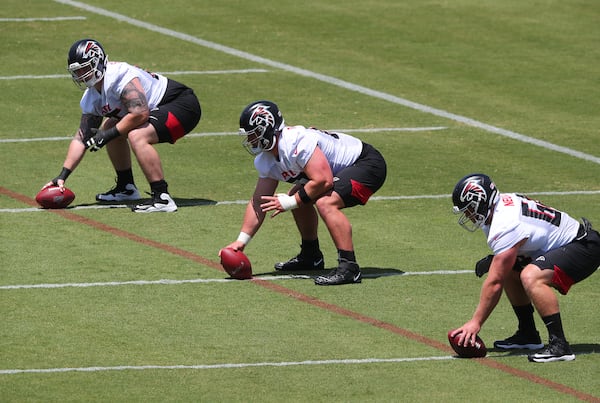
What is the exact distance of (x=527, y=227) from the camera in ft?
34.7

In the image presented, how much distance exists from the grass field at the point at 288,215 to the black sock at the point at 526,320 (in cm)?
27

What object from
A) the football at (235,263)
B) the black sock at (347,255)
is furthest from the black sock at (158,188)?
the black sock at (347,255)

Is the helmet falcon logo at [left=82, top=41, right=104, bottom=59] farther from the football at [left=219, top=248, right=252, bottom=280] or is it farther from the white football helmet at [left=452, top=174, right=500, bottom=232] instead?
the white football helmet at [left=452, top=174, right=500, bottom=232]

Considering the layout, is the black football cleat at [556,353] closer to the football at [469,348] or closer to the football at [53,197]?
the football at [469,348]

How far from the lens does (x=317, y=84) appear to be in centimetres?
2136

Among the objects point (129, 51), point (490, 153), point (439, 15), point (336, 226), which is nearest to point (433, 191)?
point (490, 153)

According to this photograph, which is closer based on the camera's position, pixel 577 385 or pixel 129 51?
pixel 577 385

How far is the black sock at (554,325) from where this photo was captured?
34.3ft

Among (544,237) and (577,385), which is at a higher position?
(544,237)

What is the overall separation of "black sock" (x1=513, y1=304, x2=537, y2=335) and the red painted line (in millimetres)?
430

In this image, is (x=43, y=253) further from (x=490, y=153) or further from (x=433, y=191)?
(x=490, y=153)

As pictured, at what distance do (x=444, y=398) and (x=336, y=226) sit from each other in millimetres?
3100

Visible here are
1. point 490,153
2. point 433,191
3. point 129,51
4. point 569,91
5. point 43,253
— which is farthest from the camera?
point 129,51

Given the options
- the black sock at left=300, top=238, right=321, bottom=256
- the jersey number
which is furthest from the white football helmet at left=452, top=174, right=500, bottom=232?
the black sock at left=300, top=238, right=321, bottom=256
